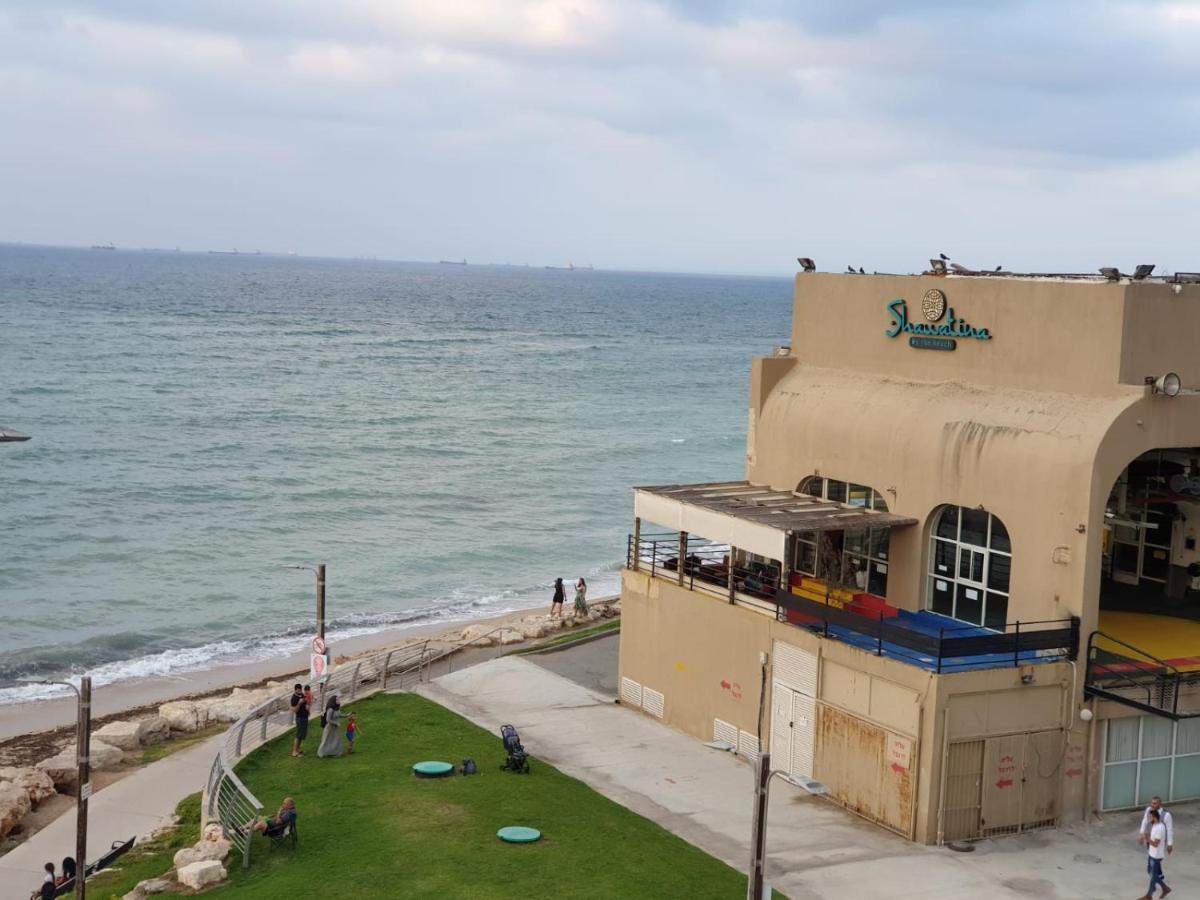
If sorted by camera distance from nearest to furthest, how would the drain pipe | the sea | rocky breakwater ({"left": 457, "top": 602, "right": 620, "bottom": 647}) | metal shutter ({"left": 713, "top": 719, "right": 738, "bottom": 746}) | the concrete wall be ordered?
the drain pipe < the concrete wall < metal shutter ({"left": 713, "top": 719, "right": 738, "bottom": 746}) < rocky breakwater ({"left": 457, "top": 602, "right": 620, "bottom": 647}) < the sea

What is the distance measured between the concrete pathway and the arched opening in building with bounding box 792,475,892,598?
429 centimetres

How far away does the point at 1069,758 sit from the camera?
935 inches

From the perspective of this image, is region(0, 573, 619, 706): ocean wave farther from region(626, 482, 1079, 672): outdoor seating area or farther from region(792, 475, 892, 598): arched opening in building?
region(792, 475, 892, 598): arched opening in building

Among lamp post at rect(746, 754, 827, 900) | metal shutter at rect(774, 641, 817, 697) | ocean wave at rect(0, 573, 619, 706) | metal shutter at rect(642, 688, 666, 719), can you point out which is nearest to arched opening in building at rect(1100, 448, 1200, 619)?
metal shutter at rect(774, 641, 817, 697)

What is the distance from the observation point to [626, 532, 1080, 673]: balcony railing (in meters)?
22.8

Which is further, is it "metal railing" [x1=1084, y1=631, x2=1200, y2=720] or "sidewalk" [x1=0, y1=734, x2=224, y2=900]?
"sidewalk" [x1=0, y1=734, x2=224, y2=900]

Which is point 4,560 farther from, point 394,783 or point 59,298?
point 59,298

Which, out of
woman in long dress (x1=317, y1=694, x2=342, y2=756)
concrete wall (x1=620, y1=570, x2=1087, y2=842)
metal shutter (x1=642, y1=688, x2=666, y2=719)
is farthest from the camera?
metal shutter (x1=642, y1=688, x2=666, y2=719)

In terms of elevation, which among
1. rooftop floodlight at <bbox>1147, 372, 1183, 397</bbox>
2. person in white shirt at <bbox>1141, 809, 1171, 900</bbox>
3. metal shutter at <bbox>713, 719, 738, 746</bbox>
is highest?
rooftop floodlight at <bbox>1147, 372, 1183, 397</bbox>

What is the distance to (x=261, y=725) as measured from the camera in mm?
27766

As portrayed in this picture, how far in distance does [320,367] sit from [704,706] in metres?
108

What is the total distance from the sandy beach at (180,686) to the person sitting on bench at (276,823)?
47.5 feet

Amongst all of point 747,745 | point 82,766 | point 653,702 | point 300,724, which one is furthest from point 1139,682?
point 82,766

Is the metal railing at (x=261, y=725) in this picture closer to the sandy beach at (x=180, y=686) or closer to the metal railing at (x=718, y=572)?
the sandy beach at (x=180, y=686)
